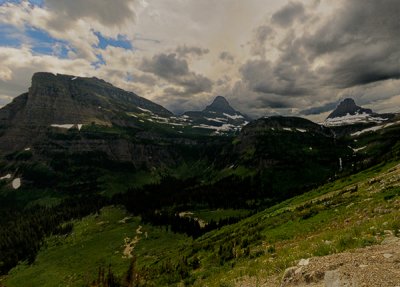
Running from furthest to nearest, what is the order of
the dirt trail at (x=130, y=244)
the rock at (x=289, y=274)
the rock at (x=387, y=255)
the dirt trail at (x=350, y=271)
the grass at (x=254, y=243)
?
the dirt trail at (x=130, y=244), the grass at (x=254, y=243), the rock at (x=289, y=274), the rock at (x=387, y=255), the dirt trail at (x=350, y=271)

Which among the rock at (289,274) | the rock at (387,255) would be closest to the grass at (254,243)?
the rock at (289,274)

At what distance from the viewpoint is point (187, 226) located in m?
187

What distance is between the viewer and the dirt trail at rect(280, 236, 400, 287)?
41.8ft

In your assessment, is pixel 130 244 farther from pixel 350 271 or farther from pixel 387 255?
pixel 350 271

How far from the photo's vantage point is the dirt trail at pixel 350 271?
41.8ft

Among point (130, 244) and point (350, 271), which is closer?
point (350, 271)

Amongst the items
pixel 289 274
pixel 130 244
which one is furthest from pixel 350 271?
pixel 130 244

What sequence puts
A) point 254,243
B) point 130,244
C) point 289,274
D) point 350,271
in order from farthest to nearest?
point 130,244, point 254,243, point 289,274, point 350,271

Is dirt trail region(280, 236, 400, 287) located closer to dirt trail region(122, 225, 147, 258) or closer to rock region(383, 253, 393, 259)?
rock region(383, 253, 393, 259)

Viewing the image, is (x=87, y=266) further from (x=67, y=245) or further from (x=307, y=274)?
(x=307, y=274)

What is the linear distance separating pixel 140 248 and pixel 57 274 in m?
39.0

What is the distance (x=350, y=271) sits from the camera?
13758mm

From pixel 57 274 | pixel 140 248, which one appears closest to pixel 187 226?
pixel 140 248

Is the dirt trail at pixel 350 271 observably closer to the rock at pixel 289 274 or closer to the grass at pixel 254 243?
the rock at pixel 289 274
